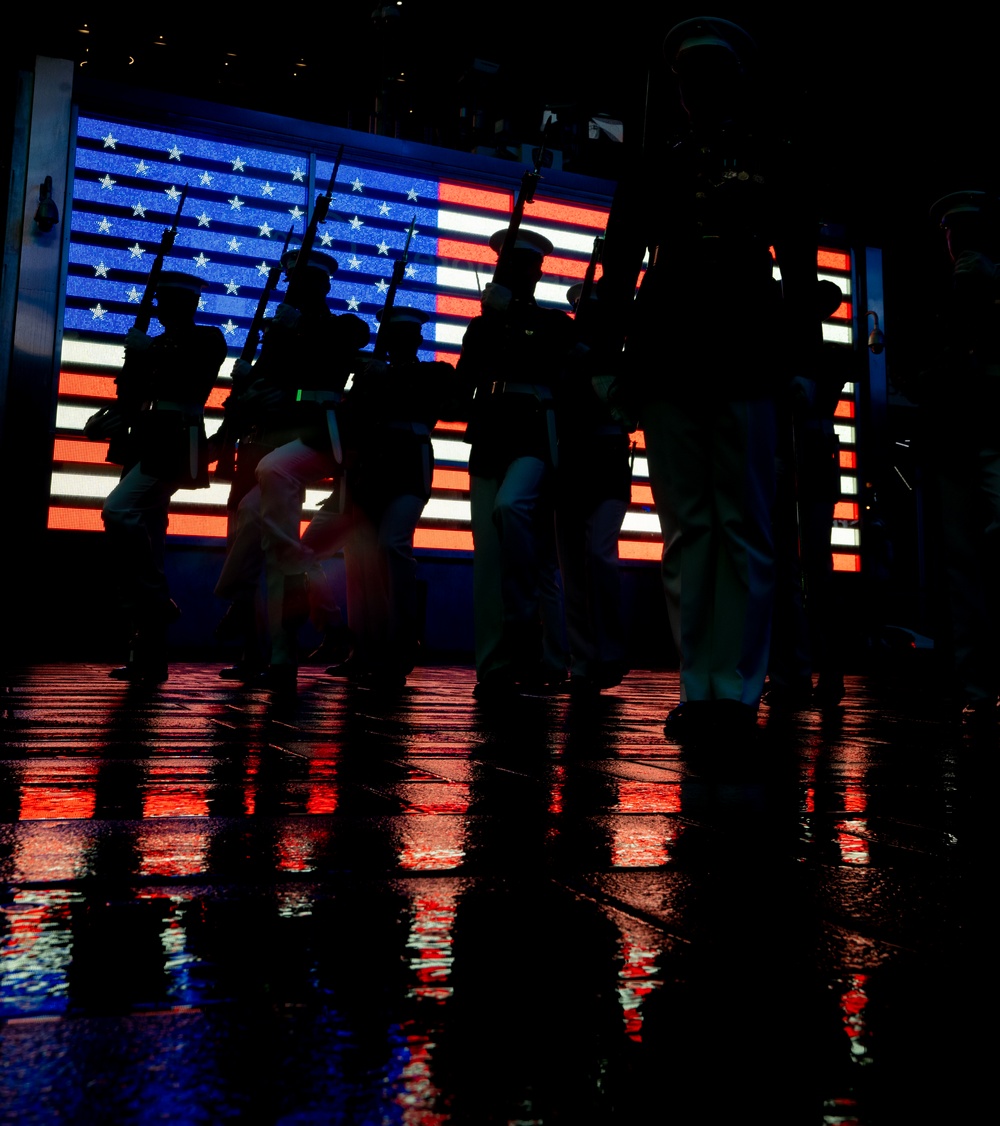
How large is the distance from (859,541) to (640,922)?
34.0 feet

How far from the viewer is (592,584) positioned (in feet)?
18.4

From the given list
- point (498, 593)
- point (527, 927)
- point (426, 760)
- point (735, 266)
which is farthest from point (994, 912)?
point (498, 593)

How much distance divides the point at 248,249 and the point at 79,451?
6.94 feet

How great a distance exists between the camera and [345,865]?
1251 mm

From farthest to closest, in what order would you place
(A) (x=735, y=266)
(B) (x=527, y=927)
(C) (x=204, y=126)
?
(C) (x=204, y=126)
(A) (x=735, y=266)
(B) (x=527, y=927)

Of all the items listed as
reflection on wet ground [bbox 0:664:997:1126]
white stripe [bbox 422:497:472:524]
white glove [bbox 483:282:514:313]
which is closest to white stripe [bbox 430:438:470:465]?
white stripe [bbox 422:497:472:524]

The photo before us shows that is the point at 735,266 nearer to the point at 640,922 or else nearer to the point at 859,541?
the point at 640,922

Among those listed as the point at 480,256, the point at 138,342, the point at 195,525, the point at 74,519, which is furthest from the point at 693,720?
the point at 480,256

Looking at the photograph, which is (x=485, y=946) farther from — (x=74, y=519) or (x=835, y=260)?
(x=835, y=260)

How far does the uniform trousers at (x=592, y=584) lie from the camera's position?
5.49 metres

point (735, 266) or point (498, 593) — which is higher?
point (735, 266)

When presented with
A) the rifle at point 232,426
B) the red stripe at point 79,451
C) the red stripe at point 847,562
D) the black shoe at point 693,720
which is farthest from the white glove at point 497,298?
the red stripe at point 847,562

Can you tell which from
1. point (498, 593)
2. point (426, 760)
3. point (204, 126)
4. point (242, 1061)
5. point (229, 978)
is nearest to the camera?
point (242, 1061)

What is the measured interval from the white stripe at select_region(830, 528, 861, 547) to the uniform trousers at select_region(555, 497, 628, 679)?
5629 millimetres
